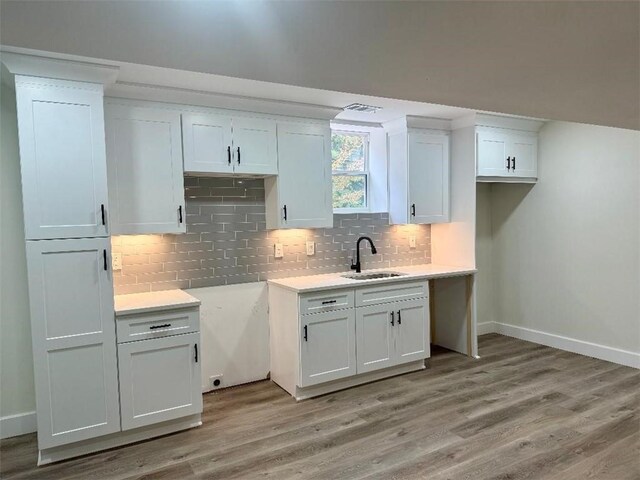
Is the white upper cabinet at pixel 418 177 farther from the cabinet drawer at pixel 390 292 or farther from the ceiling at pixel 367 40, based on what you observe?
the ceiling at pixel 367 40

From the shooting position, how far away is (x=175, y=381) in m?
2.96

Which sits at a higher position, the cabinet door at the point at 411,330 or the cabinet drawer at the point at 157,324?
the cabinet drawer at the point at 157,324

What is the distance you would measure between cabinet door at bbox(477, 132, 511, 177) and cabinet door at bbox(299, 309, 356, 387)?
80.0 inches

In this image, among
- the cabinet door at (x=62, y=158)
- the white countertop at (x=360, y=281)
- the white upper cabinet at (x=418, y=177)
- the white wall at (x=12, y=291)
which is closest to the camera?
the cabinet door at (x=62, y=158)

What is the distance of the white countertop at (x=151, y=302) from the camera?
284cm

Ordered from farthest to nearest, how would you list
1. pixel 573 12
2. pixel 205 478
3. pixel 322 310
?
pixel 322 310 → pixel 205 478 → pixel 573 12

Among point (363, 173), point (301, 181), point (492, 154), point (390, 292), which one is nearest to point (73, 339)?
point (301, 181)

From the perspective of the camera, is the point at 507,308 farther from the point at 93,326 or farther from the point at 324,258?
the point at 93,326

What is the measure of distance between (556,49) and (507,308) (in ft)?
15.1

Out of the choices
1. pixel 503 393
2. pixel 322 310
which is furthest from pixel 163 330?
pixel 503 393

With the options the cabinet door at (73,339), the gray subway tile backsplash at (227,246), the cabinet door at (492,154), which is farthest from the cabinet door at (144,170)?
the cabinet door at (492,154)

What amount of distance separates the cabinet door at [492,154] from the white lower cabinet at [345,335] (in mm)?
1351

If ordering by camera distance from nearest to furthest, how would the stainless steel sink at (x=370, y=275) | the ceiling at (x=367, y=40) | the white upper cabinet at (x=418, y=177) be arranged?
the ceiling at (x=367, y=40), the stainless steel sink at (x=370, y=275), the white upper cabinet at (x=418, y=177)

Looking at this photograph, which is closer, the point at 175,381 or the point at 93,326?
the point at 93,326
